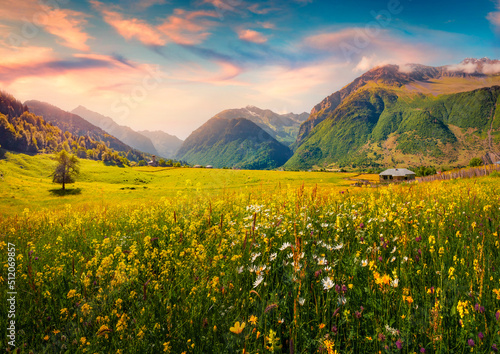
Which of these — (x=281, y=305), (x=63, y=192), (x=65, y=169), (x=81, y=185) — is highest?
(x=65, y=169)

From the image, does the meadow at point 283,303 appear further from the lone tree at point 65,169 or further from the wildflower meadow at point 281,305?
the lone tree at point 65,169

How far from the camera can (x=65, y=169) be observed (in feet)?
147

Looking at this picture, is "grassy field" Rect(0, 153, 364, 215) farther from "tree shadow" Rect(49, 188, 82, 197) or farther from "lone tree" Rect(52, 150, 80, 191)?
"lone tree" Rect(52, 150, 80, 191)

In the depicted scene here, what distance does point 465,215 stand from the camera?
5.52m

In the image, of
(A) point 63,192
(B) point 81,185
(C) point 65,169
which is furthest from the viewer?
(B) point 81,185

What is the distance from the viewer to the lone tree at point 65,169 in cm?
4343

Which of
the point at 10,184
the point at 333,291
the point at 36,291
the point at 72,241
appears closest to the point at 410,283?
the point at 333,291

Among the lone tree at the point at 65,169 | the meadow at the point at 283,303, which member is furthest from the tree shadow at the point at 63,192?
the meadow at the point at 283,303

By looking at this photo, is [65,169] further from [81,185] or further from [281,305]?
[281,305]

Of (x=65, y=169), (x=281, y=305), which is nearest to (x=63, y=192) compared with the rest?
(x=65, y=169)

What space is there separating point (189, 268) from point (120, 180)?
62907mm

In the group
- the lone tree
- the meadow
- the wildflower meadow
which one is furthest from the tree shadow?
the wildflower meadow

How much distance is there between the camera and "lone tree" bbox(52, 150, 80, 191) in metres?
43.4

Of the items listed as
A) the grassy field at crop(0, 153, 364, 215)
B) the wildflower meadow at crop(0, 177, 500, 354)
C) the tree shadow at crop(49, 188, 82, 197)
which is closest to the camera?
the wildflower meadow at crop(0, 177, 500, 354)
